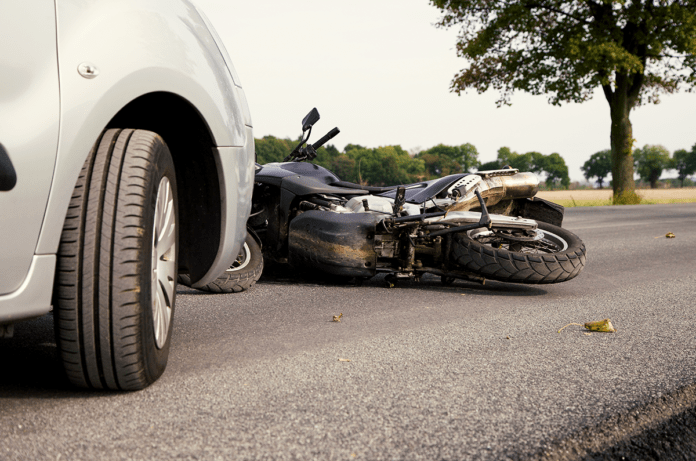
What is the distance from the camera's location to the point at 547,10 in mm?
22703

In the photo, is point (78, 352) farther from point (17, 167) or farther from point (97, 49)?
point (97, 49)

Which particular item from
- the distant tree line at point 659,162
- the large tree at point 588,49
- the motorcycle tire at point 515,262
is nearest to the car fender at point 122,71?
the motorcycle tire at point 515,262

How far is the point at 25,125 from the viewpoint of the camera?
1.72 m

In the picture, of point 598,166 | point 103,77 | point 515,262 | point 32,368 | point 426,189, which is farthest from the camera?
point 598,166

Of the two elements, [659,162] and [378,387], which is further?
[659,162]

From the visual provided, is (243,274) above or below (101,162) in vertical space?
below

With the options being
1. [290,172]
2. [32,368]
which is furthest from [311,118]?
[32,368]

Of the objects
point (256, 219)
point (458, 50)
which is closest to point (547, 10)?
point (458, 50)

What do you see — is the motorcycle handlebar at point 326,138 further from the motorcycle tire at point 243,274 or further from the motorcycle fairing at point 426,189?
the motorcycle tire at point 243,274

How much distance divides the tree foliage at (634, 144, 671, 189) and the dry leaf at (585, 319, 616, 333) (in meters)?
147

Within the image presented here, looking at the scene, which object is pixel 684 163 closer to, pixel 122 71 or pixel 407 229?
pixel 407 229

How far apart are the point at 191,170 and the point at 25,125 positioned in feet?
3.16

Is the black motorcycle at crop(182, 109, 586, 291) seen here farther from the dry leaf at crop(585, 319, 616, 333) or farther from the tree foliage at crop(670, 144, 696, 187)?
the tree foliage at crop(670, 144, 696, 187)

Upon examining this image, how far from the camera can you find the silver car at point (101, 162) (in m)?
1.73
